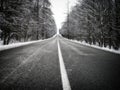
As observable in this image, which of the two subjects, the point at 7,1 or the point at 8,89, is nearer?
the point at 8,89

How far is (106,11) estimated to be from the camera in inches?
567

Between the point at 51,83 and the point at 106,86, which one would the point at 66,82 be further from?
the point at 106,86

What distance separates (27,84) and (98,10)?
15503 millimetres

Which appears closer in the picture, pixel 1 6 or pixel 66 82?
pixel 66 82

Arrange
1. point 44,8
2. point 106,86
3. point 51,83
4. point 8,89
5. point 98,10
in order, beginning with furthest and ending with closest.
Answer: point 44,8
point 98,10
point 51,83
point 106,86
point 8,89

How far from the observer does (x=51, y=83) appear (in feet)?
10.1

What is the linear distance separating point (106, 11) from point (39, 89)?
47.6 feet

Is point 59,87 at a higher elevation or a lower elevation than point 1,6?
lower

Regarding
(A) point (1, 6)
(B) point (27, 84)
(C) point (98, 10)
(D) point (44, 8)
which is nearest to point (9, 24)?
(A) point (1, 6)

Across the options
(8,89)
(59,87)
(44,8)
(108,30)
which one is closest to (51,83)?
(59,87)

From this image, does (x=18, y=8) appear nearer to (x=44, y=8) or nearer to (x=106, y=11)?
(x=106, y=11)

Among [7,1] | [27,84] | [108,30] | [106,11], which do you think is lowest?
[27,84]

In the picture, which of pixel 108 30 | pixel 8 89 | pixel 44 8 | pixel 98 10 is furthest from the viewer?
pixel 44 8

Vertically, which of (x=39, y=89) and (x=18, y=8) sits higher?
(x=18, y=8)
